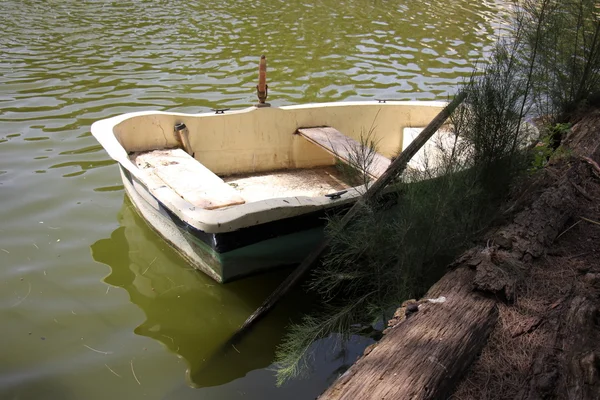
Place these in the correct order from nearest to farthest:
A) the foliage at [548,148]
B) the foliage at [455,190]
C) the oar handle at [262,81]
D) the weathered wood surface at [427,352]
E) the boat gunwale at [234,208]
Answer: the weathered wood surface at [427,352] < the foliage at [455,190] < the boat gunwale at [234,208] < the foliage at [548,148] < the oar handle at [262,81]

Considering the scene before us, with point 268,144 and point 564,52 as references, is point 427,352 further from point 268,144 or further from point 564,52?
point 268,144

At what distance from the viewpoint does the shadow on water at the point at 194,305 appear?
3.84m

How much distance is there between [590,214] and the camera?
3.90m

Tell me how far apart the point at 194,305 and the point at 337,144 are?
2073 mm

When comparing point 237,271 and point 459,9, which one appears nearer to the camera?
point 237,271

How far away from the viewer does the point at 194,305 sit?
430 cm

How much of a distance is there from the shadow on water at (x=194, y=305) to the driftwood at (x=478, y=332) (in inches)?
55.6

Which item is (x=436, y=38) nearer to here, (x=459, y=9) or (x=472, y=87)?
(x=459, y=9)

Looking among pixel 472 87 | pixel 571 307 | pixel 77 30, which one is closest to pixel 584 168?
pixel 472 87

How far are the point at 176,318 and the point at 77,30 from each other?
7.73 metres

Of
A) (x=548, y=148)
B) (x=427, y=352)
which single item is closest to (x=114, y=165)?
(x=548, y=148)

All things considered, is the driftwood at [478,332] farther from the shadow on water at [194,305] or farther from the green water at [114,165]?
the shadow on water at [194,305]

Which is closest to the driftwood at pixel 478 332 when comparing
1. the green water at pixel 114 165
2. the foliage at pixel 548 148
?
the foliage at pixel 548 148

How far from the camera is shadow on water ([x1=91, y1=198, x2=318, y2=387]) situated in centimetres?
384
